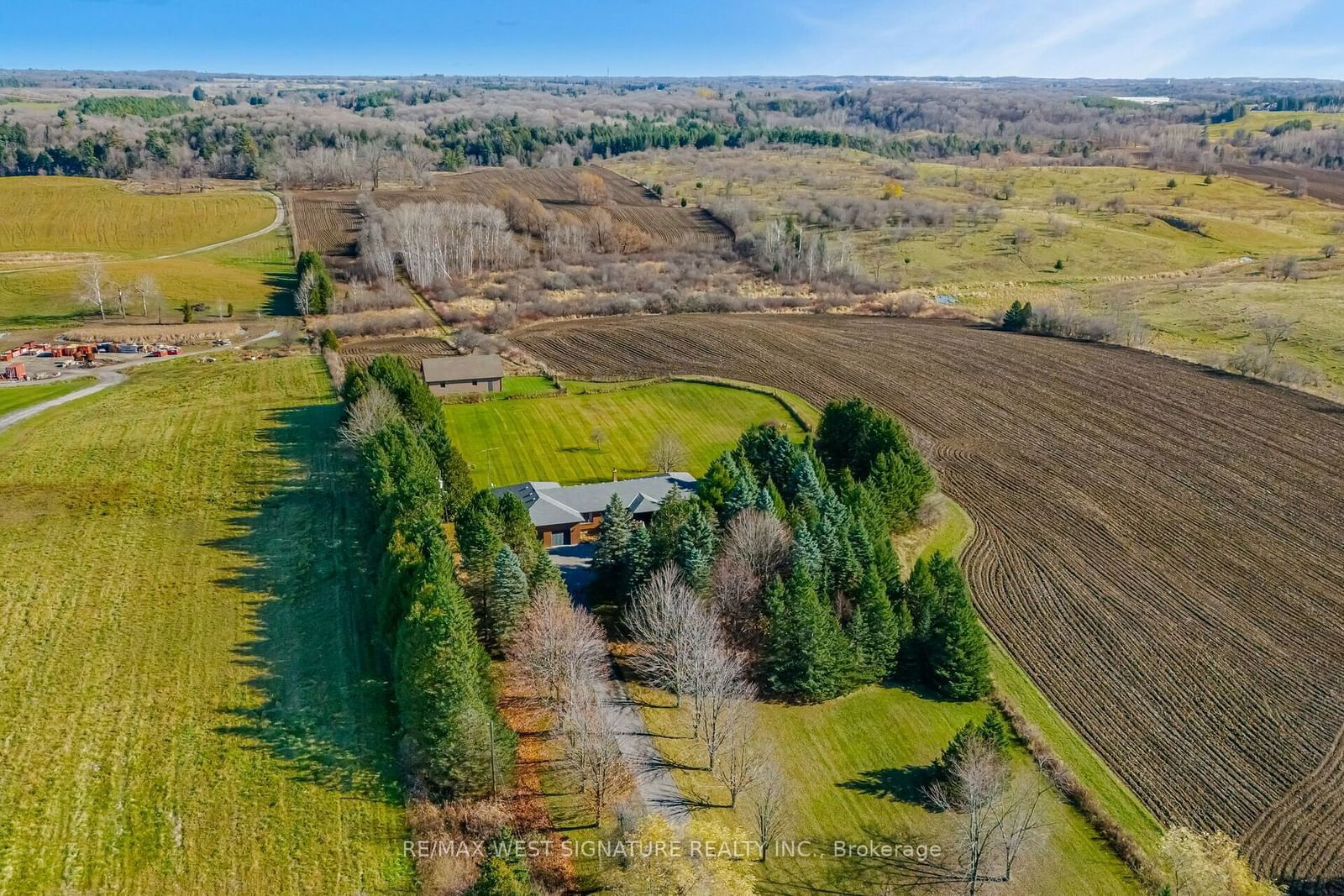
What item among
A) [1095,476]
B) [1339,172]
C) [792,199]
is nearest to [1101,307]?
[1095,476]

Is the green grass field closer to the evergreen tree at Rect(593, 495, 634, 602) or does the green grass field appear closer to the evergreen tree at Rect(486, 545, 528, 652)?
the evergreen tree at Rect(486, 545, 528, 652)

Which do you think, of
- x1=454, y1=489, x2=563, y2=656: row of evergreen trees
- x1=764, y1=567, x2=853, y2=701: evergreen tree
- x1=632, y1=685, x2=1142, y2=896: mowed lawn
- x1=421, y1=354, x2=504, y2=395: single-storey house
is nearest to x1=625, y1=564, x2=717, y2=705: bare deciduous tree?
x1=632, y1=685, x2=1142, y2=896: mowed lawn

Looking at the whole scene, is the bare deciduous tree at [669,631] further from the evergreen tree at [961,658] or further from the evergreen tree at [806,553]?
the evergreen tree at [961,658]

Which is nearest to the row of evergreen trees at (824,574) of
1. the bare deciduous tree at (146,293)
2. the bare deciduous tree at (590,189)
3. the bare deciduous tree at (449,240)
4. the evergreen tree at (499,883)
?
the evergreen tree at (499,883)

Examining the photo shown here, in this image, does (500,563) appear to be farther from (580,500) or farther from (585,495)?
(585,495)

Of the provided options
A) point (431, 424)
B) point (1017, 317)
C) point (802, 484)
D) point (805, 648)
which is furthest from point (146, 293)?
point (1017, 317)

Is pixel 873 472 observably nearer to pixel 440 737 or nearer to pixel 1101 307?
pixel 440 737
